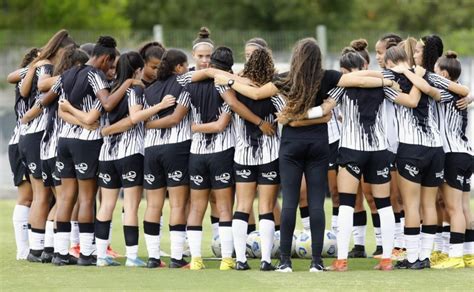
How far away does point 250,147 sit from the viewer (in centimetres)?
1312

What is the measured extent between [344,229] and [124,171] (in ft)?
8.11

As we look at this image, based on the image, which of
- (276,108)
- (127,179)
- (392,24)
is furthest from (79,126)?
(392,24)

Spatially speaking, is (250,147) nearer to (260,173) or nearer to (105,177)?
(260,173)

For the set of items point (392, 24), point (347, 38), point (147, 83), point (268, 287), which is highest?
point (392, 24)

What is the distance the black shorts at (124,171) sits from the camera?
13578mm

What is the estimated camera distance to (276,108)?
12953 mm

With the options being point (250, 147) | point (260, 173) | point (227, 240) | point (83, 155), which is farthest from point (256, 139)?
point (83, 155)

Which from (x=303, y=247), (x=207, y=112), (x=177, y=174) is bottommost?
(x=303, y=247)

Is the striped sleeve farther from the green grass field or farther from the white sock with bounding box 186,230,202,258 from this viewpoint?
the green grass field

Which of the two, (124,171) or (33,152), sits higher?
(33,152)

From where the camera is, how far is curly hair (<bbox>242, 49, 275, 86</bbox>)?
42.5 feet

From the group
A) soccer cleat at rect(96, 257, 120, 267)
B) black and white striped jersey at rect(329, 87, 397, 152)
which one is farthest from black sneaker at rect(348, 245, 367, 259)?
soccer cleat at rect(96, 257, 120, 267)

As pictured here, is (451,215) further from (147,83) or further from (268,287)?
(147,83)

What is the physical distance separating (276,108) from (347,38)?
55.7 ft
